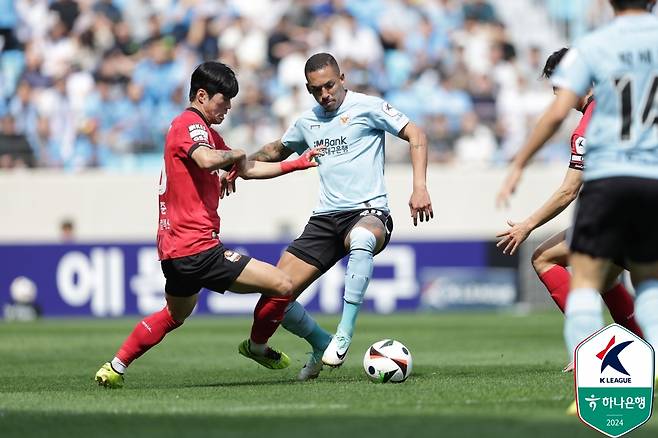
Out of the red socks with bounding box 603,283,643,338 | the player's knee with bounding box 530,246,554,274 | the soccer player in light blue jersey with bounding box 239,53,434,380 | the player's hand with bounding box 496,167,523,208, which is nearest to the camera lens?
the player's hand with bounding box 496,167,523,208

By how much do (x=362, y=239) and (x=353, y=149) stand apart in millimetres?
780

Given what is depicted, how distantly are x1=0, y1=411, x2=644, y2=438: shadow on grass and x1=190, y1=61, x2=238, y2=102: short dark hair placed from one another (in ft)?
8.82

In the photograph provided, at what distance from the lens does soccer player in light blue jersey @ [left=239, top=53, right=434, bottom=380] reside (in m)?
9.41

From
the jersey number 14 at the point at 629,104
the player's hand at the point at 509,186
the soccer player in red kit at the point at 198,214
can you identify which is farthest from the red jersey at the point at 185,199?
the jersey number 14 at the point at 629,104

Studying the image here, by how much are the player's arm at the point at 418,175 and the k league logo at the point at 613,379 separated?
2460 mm

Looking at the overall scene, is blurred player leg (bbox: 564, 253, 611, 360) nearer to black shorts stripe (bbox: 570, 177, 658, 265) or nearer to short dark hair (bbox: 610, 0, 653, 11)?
black shorts stripe (bbox: 570, 177, 658, 265)

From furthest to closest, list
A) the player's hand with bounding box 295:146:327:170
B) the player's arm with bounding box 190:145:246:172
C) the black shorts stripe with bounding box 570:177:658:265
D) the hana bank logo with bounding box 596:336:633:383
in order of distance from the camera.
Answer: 1. the player's hand with bounding box 295:146:327:170
2. the player's arm with bounding box 190:145:246:172
3. the hana bank logo with bounding box 596:336:633:383
4. the black shorts stripe with bounding box 570:177:658:265

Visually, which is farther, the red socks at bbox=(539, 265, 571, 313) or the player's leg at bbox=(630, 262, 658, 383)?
the red socks at bbox=(539, 265, 571, 313)

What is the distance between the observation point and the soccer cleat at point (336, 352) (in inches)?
356

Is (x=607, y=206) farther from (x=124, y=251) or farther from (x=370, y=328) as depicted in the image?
(x=124, y=251)

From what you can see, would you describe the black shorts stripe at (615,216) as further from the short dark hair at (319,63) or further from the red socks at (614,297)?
the short dark hair at (319,63)

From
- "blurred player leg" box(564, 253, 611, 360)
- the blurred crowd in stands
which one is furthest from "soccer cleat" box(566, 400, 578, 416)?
the blurred crowd in stands

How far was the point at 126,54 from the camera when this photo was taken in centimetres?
2470

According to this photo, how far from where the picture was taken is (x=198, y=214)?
8.77 m
